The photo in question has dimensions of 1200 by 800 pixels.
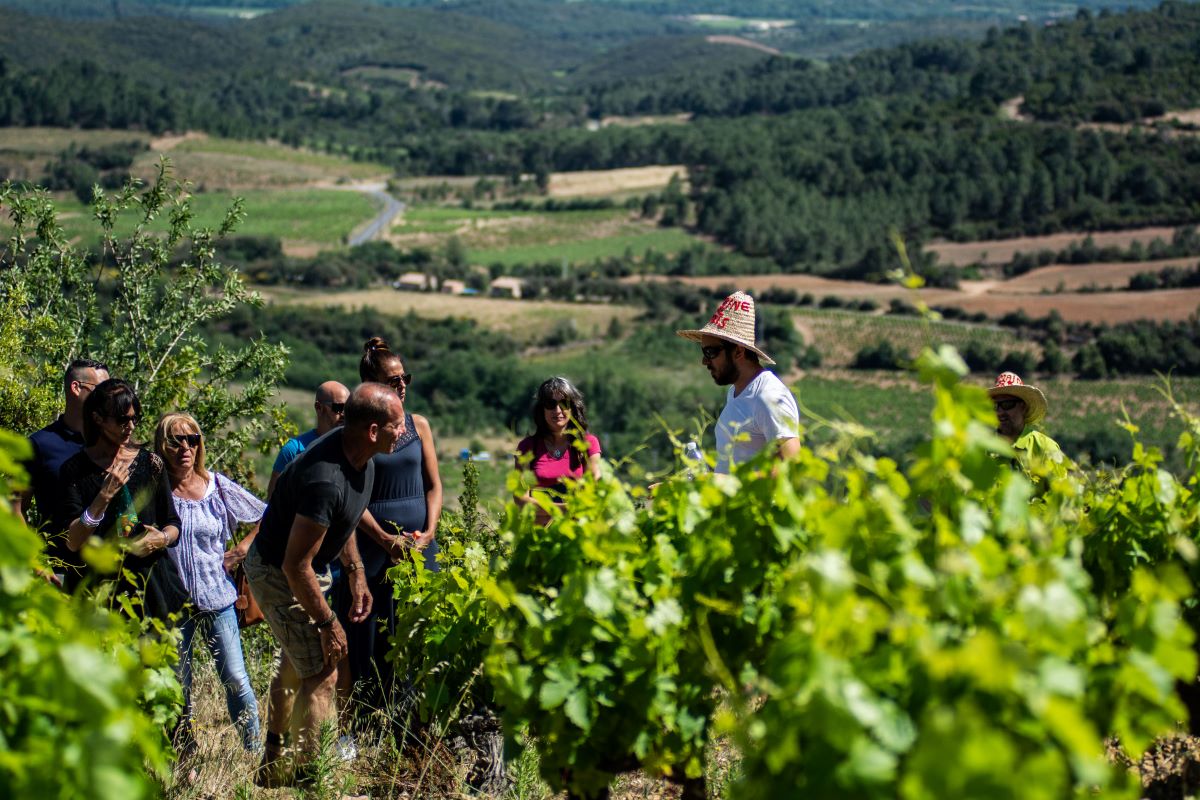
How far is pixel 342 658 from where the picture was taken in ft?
13.8

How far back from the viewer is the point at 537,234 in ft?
336

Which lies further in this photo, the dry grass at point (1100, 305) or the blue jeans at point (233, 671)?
the dry grass at point (1100, 305)

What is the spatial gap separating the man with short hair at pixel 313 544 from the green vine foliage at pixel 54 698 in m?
1.22

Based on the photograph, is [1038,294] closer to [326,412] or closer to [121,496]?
[326,412]

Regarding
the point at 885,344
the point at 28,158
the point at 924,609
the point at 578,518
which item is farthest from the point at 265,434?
the point at 28,158

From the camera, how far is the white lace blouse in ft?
14.4

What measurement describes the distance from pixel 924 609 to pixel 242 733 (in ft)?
10.3

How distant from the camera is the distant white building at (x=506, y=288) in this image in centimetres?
8100

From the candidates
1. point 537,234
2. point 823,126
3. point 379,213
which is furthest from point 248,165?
point 823,126

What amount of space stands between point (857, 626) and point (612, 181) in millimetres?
123974

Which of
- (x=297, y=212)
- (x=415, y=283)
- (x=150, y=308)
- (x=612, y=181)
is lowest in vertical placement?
(x=612, y=181)

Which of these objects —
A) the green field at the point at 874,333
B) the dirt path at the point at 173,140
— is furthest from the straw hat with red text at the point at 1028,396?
the dirt path at the point at 173,140

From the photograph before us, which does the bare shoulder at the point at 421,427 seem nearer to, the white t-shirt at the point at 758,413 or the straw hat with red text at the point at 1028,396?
the white t-shirt at the point at 758,413

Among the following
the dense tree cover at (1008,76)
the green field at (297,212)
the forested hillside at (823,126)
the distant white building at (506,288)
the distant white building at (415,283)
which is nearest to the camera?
the distant white building at (415,283)
